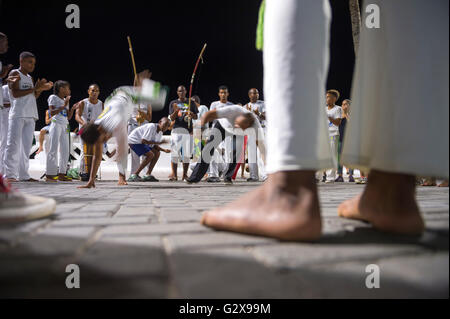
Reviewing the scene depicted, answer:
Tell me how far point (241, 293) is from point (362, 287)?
245mm

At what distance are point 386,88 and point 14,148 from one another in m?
6.08

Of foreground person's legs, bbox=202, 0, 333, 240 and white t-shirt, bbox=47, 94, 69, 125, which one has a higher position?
white t-shirt, bbox=47, 94, 69, 125

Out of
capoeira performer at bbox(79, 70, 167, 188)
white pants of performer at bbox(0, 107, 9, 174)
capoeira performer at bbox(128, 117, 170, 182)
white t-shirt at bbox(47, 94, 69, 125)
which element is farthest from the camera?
capoeira performer at bbox(128, 117, 170, 182)

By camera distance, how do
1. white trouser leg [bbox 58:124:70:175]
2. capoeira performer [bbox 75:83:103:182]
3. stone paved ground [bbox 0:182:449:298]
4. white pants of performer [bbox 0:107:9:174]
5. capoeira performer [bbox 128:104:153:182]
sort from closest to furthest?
1. stone paved ground [bbox 0:182:449:298]
2. white pants of performer [bbox 0:107:9:174]
3. capoeira performer [bbox 128:104:153:182]
4. white trouser leg [bbox 58:124:70:175]
5. capoeira performer [bbox 75:83:103:182]

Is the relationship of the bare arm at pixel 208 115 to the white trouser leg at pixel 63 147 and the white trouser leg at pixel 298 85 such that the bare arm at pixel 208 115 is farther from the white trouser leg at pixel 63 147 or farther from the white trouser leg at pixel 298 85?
the white trouser leg at pixel 63 147

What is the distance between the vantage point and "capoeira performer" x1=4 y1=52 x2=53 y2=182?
5305mm

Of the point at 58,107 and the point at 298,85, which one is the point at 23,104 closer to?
the point at 58,107

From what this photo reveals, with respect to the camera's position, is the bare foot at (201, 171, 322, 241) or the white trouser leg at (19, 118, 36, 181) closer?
the bare foot at (201, 171, 322, 241)

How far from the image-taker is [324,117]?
105 centimetres

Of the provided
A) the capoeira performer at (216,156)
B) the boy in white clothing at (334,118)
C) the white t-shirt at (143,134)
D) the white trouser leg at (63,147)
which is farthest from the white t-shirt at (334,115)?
the white trouser leg at (63,147)

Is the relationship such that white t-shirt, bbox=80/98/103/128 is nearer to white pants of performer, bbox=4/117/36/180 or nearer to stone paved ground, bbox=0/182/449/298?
white pants of performer, bbox=4/117/36/180

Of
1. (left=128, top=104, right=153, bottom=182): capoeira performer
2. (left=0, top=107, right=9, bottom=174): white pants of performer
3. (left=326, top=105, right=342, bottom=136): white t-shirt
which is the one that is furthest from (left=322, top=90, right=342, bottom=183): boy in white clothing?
(left=0, top=107, right=9, bottom=174): white pants of performer

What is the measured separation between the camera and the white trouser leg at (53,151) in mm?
6061

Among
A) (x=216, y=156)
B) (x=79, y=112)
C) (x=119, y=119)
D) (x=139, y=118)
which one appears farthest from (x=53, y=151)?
(x=216, y=156)
